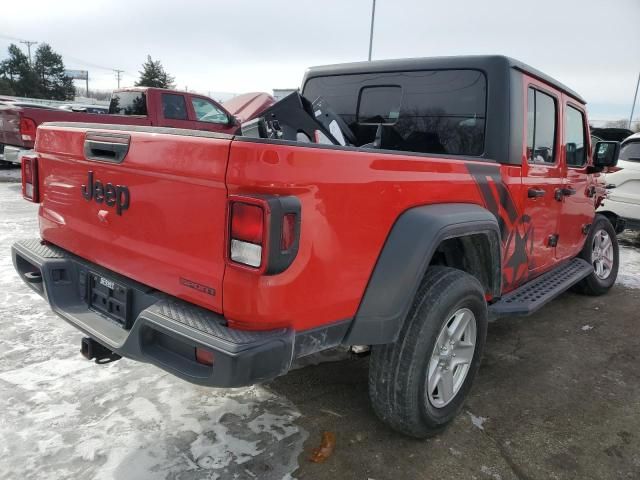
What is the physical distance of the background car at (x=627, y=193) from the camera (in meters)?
6.88

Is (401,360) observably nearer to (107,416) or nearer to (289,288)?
(289,288)

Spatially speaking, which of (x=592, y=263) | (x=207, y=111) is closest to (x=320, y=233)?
(x=592, y=263)

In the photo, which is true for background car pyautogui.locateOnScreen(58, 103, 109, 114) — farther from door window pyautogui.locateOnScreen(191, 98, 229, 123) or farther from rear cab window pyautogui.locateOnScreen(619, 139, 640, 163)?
rear cab window pyautogui.locateOnScreen(619, 139, 640, 163)

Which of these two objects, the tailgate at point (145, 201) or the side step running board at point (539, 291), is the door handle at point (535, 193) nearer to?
the side step running board at point (539, 291)

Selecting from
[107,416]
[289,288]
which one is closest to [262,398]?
[107,416]

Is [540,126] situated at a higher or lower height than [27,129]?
lower

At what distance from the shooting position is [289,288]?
5.78ft

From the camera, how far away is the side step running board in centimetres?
315

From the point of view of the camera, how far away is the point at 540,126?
11.4 feet

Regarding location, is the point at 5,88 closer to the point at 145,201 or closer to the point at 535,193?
the point at 145,201

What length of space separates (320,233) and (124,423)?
1.55m

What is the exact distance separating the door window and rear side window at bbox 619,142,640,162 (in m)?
7.26

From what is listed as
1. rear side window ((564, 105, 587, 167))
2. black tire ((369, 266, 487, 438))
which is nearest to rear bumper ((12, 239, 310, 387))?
black tire ((369, 266, 487, 438))

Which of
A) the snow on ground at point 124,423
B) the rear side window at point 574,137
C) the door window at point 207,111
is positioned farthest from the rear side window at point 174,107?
the rear side window at point 574,137
